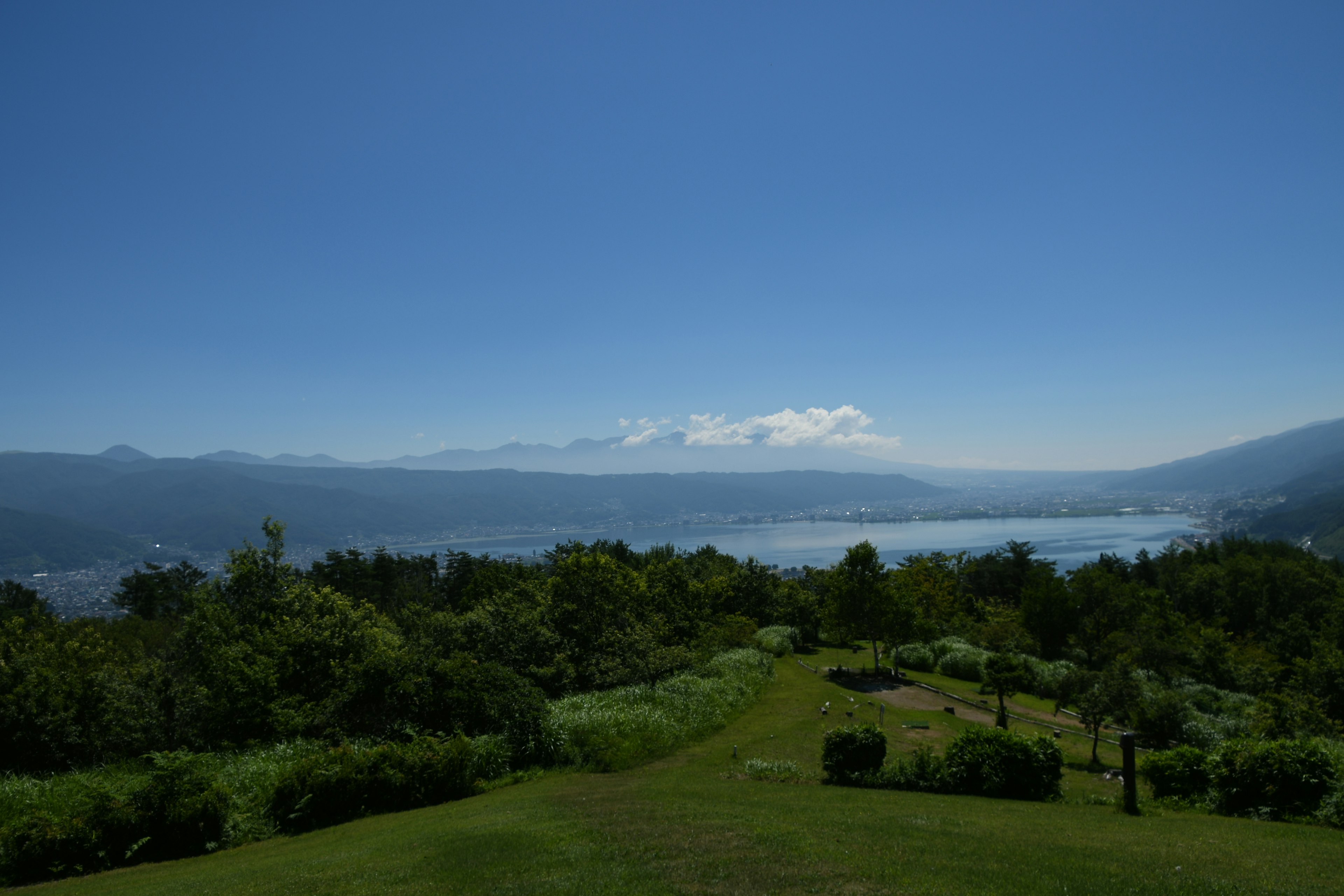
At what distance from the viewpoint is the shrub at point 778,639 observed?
3472 centimetres

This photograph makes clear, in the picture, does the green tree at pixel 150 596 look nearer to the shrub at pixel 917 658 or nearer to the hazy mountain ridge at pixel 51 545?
the shrub at pixel 917 658

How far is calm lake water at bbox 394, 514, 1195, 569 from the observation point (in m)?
121

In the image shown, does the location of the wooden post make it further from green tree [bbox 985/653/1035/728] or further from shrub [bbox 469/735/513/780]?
shrub [bbox 469/735/513/780]

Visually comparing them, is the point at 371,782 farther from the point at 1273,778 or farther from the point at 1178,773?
the point at 1273,778

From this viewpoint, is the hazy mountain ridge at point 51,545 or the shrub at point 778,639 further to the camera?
the hazy mountain ridge at point 51,545

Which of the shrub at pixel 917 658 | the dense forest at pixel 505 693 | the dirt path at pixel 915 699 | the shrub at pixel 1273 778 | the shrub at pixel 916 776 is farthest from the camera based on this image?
the shrub at pixel 917 658

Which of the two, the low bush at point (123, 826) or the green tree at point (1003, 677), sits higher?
the low bush at point (123, 826)

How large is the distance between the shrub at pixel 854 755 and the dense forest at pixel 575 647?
7.52m

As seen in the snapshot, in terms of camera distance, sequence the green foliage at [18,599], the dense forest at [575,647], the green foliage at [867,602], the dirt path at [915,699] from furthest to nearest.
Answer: the green foliage at [18,599] < the green foliage at [867,602] < the dirt path at [915,699] < the dense forest at [575,647]

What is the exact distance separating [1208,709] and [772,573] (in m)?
26.1

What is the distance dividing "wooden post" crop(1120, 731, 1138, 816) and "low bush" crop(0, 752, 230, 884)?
49.2ft

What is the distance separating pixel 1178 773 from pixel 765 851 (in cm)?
905

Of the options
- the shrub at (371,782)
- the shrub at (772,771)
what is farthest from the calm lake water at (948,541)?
the shrub at (371,782)

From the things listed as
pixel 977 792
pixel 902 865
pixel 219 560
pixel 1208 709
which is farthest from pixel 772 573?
pixel 219 560
